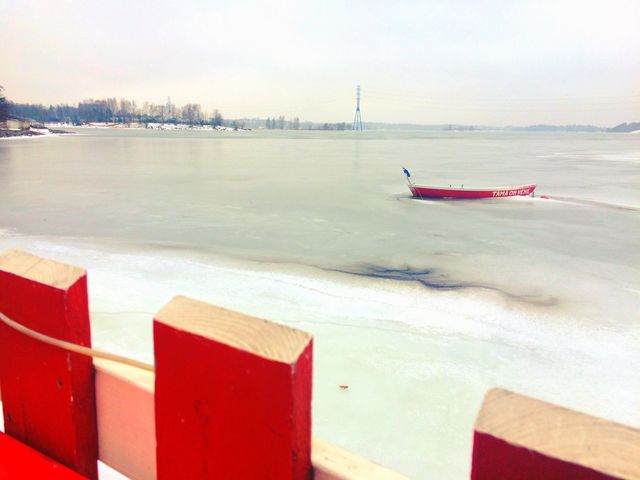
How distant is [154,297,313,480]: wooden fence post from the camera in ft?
2.30

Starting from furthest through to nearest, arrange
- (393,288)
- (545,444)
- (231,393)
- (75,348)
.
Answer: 1. (393,288)
2. (75,348)
3. (231,393)
4. (545,444)

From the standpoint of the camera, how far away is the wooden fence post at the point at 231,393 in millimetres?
702

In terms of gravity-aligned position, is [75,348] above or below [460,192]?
above

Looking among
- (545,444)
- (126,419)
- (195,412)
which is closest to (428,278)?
(126,419)

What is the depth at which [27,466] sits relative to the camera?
3.43ft

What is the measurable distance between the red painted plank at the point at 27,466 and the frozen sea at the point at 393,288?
212cm

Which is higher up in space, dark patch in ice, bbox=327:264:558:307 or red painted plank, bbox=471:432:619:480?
red painted plank, bbox=471:432:619:480

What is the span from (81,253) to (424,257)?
5.03 m

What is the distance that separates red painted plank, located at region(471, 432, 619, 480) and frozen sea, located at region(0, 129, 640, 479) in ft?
7.72

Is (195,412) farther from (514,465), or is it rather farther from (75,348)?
(514,465)

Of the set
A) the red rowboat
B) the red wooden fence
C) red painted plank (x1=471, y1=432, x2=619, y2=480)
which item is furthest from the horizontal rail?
the red rowboat

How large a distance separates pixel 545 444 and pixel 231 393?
1.42ft

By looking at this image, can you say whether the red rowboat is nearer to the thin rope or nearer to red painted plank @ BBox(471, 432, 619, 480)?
the thin rope

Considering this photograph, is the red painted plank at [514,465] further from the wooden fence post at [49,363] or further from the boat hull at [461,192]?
the boat hull at [461,192]
